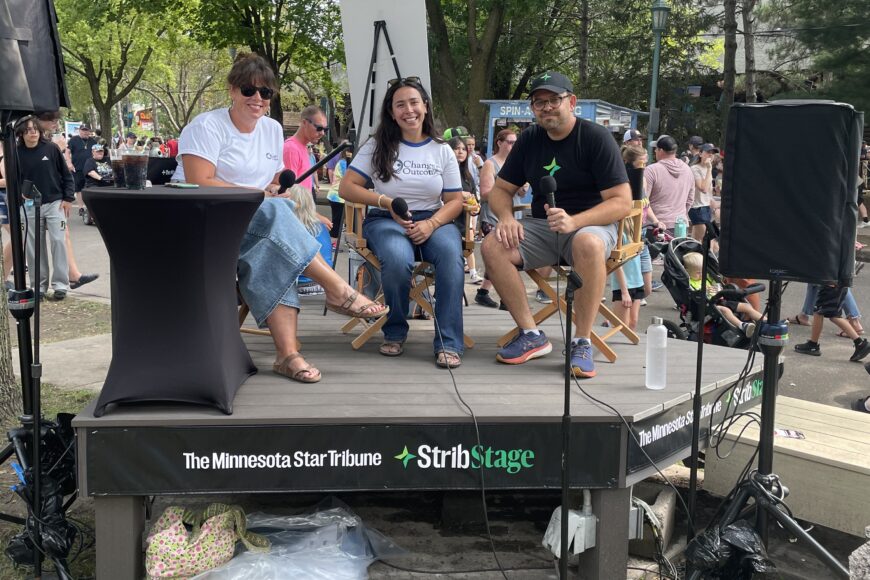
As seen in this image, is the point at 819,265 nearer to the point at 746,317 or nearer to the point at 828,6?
the point at 746,317

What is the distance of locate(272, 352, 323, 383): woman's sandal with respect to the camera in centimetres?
358

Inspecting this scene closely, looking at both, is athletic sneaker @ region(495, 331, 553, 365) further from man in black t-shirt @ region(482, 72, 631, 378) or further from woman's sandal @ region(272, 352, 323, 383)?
woman's sandal @ region(272, 352, 323, 383)

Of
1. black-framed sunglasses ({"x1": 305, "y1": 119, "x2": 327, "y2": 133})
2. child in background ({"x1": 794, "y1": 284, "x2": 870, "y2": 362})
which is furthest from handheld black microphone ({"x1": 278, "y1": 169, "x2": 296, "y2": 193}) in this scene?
child in background ({"x1": 794, "y1": 284, "x2": 870, "y2": 362})

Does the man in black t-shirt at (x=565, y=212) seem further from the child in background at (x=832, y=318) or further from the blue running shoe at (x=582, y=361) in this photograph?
the child in background at (x=832, y=318)

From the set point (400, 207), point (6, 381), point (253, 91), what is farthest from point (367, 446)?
point (6, 381)

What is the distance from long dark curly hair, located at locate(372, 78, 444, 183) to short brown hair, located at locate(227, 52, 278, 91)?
701 mm

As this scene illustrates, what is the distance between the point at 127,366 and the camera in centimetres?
306

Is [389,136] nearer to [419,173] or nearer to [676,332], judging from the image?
[419,173]

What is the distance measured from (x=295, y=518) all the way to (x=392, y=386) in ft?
2.13

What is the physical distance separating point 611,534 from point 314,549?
1112mm

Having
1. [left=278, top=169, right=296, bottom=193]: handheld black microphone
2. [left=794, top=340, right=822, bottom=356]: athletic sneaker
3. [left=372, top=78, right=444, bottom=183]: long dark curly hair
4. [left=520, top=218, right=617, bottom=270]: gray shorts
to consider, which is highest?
[left=372, top=78, right=444, bottom=183]: long dark curly hair

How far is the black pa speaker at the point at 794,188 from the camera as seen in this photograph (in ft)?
9.32

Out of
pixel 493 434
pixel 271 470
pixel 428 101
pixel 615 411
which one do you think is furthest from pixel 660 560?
pixel 428 101

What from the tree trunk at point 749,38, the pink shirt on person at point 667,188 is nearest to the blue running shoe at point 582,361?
the pink shirt on person at point 667,188
